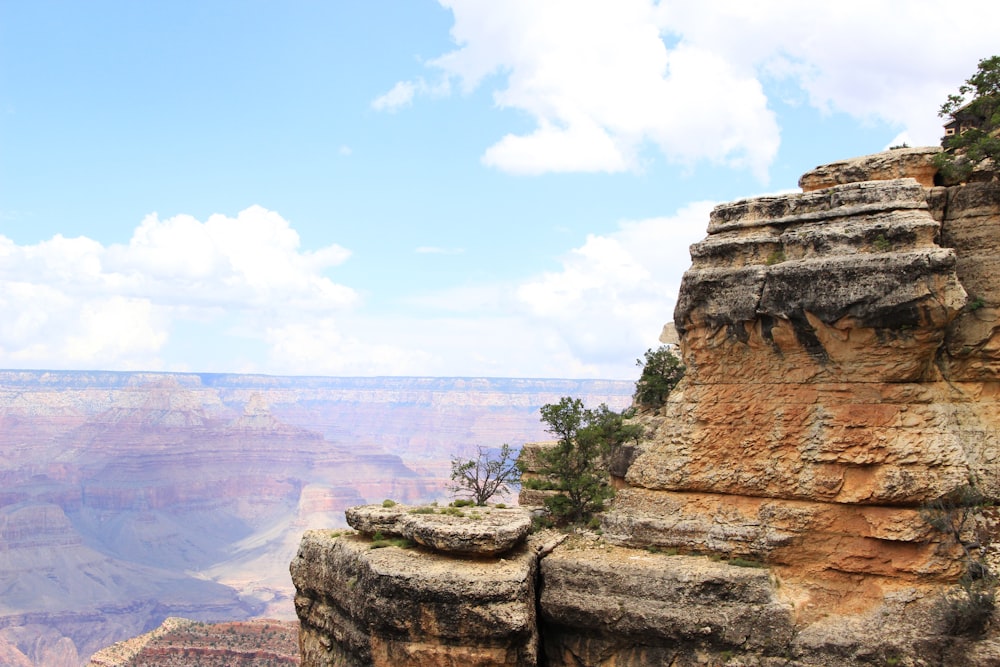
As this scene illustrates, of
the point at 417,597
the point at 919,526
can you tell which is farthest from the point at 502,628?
the point at 919,526

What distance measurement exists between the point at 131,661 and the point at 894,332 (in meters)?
69.5

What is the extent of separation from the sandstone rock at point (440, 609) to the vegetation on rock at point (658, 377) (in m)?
12.6

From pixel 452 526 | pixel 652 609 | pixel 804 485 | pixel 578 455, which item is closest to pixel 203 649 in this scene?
pixel 578 455

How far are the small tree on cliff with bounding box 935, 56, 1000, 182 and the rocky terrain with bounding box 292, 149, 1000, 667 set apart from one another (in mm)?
639

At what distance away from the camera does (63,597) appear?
18575 cm

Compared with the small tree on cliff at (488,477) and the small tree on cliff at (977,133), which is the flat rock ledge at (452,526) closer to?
the small tree on cliff at (488,477)

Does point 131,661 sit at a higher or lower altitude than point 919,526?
lower

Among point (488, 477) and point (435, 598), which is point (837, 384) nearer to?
point (435, 598)

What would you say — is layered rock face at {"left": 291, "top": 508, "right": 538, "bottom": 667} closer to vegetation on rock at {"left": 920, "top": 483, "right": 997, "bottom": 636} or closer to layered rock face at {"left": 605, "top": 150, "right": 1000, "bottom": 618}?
layered rock face at {"left": 605, "top": 150, "right": 1000, "bottom": 618}

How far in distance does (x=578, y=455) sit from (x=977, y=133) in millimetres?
18366

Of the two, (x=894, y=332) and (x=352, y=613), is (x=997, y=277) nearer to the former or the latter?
(x=894, y=332)

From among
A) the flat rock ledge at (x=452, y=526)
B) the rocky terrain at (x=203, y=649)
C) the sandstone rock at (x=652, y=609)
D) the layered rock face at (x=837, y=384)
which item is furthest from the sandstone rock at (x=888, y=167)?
the rocky terrain at (x=203, y=649)

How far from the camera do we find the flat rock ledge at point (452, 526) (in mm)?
25844

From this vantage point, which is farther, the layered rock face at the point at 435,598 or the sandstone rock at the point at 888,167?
the sandstone rock at the point at 888,167
